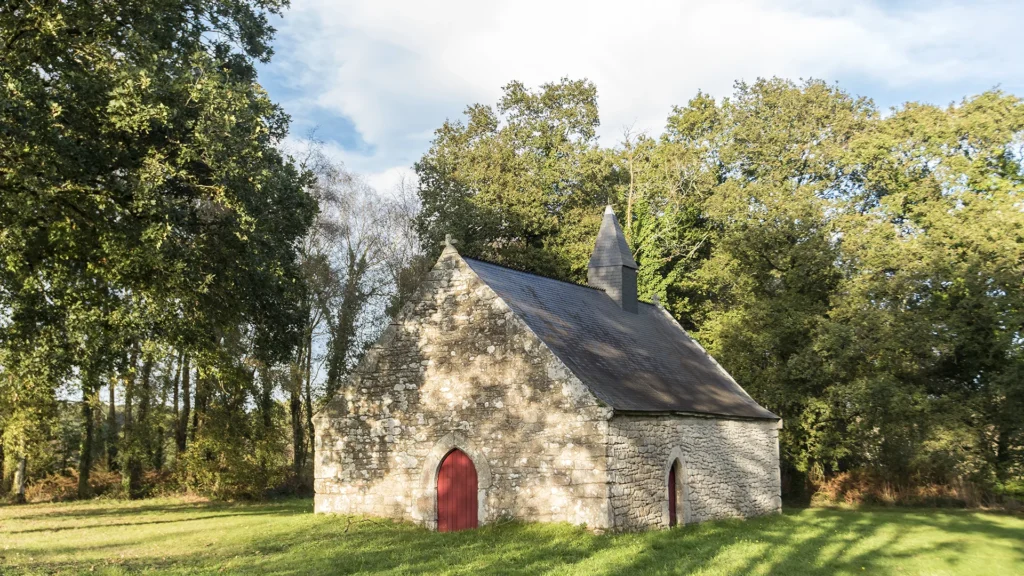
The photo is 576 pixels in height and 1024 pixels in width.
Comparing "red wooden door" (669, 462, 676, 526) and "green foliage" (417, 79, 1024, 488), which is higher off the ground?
"green foliage" (417, 79, 1024, 488)

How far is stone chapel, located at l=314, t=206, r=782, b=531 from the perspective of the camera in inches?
591

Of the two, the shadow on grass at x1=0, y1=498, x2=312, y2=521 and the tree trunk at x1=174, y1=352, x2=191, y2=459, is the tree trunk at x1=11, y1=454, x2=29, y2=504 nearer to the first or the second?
the shadow on grass at x1=0, y1=498, x2=312, y2=521

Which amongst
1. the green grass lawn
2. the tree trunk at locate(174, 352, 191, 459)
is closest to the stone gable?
the green grass lawn

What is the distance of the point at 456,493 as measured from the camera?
16.2m

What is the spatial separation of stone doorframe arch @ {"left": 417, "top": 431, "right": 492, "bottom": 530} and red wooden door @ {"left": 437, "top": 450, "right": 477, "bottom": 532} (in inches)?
4.1

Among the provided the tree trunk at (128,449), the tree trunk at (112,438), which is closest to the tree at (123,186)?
the tree trunk at (128,449)

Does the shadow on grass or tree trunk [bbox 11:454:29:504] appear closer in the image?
the shadow on grass

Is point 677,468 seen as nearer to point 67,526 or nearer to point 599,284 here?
point 599,284

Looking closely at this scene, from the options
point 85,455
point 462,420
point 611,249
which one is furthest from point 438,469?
point 85,455

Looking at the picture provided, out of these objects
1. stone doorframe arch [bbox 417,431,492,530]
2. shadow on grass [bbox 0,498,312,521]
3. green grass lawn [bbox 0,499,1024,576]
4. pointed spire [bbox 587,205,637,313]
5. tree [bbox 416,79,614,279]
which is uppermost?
tree [bbox 416,79,614,279]

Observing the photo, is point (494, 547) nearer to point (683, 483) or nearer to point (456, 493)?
point (456, 493)

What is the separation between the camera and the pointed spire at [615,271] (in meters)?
23.0

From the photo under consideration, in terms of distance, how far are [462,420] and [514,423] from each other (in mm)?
1263

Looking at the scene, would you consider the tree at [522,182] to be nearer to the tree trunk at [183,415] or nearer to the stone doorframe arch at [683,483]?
the tree trunk at [183,415]
